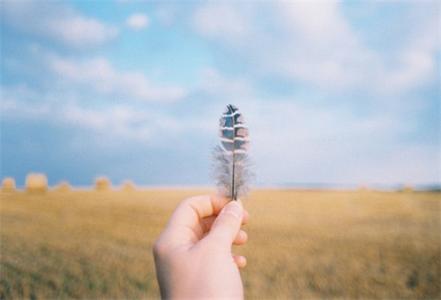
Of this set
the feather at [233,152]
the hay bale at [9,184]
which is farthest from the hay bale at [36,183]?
the feather at [233,152]

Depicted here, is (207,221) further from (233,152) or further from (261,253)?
(261,253)

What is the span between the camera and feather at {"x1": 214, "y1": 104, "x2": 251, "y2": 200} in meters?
2.77

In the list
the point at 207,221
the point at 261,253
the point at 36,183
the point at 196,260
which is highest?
the point at 207,221

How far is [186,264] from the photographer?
75.5 inches

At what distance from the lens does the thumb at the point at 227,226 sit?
2049 millimetres

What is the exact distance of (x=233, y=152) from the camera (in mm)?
2789

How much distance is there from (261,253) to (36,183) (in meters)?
19.7

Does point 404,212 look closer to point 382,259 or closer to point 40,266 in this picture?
point 382,259

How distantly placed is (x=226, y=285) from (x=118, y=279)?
6965 millimetres

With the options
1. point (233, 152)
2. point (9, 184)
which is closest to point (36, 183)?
point (9, 184)

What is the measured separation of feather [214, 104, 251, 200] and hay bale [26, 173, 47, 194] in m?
25.7

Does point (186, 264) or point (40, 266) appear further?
point (40, 266)

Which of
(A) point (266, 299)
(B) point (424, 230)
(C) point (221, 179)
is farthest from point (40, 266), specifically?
(B) point (424, 230)

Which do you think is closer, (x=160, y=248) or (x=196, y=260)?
(x=196, y=260)
